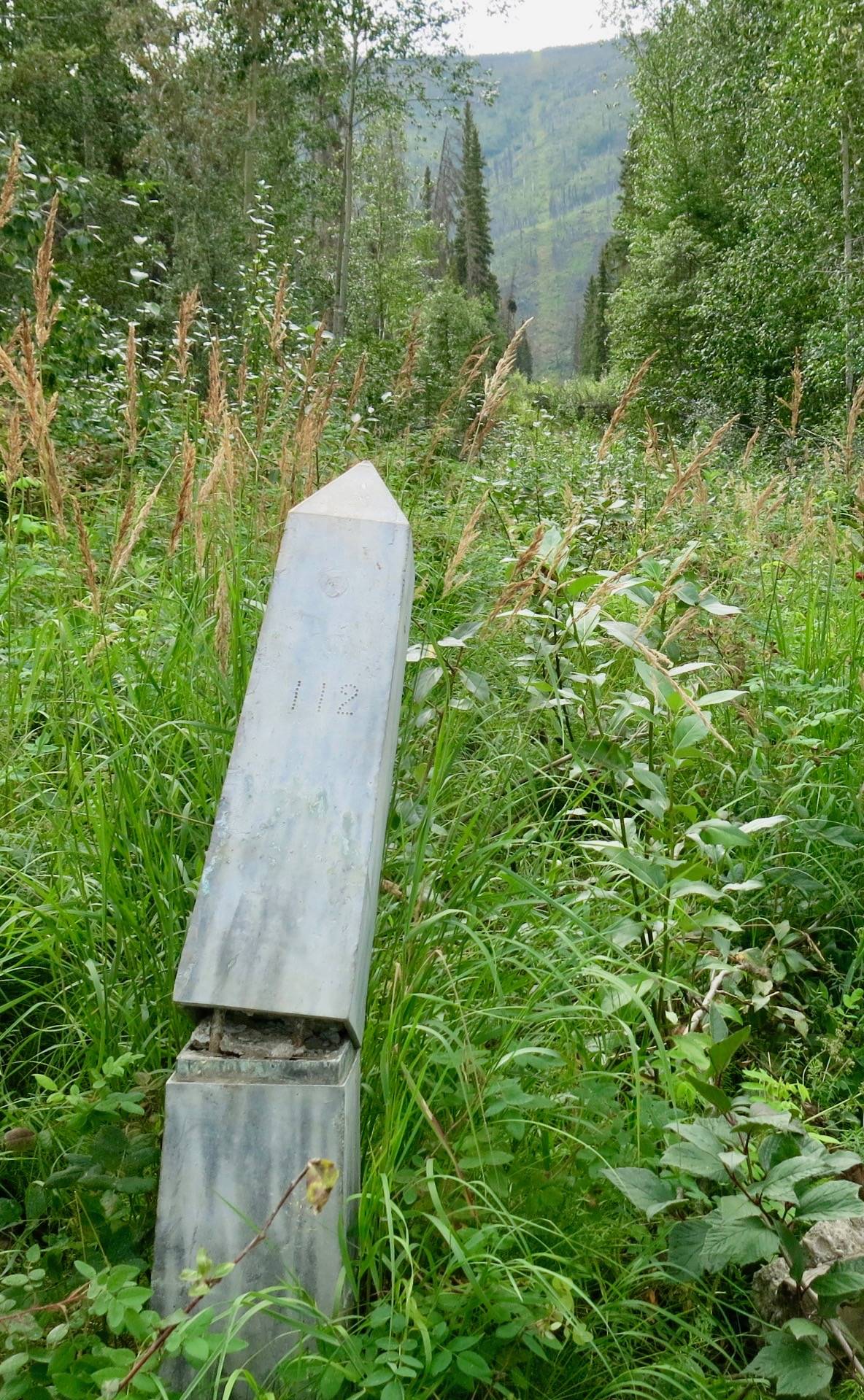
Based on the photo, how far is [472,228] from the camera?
187ft

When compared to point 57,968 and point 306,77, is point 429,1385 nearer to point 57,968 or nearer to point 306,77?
point 57,968

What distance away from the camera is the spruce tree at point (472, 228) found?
57094 mm

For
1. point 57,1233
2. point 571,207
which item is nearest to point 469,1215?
point 57,1233

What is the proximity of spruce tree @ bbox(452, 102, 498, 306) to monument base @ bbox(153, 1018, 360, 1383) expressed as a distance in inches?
2350

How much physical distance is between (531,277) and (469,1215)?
191m

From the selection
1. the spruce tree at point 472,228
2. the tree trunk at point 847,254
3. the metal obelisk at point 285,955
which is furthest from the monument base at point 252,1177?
the spruce tree at point 472,228

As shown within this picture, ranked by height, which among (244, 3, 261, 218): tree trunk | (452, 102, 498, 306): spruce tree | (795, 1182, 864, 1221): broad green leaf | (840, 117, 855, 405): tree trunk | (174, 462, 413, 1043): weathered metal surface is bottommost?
(795, 1182, 864, 1221): broad green leaf

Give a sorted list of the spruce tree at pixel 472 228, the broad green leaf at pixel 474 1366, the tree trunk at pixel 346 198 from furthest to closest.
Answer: the spruce tree at pixel 472 228, the tree trunk at pixel 346 198, the broad green leaf at pixel 474 1366

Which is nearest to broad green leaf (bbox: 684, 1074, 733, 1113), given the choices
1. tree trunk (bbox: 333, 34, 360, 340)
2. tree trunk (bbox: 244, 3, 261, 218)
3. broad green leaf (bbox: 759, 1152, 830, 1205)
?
broad green leaf (bbox: 759, 1152, 830, 1205)

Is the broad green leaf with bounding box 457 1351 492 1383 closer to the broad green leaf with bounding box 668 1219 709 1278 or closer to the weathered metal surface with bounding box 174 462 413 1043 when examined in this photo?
the broad green leaf with bounding box 668 1219 709 1278

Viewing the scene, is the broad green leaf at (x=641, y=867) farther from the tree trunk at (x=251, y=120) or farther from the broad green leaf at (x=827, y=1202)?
the tree trunk at (x=251, y=120)

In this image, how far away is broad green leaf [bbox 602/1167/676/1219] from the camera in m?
1.31

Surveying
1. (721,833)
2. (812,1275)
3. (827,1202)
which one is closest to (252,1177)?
(827,1202)

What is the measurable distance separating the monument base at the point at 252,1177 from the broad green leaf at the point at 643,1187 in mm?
363
